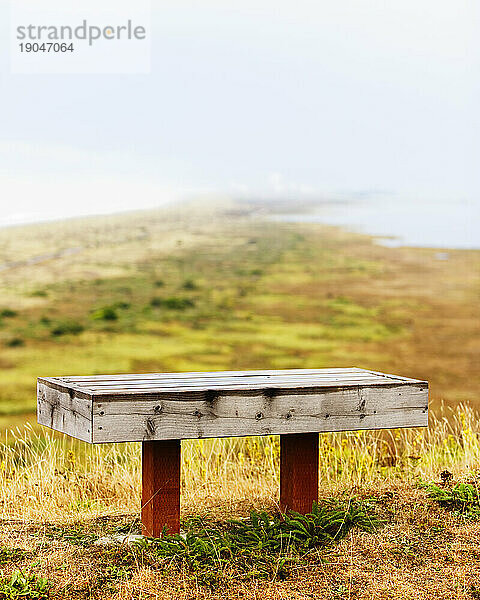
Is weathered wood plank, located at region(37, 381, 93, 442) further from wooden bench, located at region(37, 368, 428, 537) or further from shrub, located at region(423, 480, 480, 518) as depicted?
shrub, located at region(423, 480, 480, 518)

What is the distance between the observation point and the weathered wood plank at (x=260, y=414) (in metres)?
3.77

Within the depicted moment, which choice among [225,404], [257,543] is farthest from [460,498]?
[225,404]

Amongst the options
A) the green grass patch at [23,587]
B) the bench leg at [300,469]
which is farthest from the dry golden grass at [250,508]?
the bench leg at [300,469]

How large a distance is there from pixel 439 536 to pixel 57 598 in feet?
7.28

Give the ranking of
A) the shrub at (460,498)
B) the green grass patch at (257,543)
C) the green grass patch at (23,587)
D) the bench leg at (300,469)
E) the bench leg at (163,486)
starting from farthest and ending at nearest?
1. the shrub at (460,498)
2. the bench leg at (300,469)
3. the bench leg at (163,486)
4. the green grass patch at (257,543)
5. the green grass patch at (23,587)

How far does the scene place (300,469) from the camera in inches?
177

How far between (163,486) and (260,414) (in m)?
0.69

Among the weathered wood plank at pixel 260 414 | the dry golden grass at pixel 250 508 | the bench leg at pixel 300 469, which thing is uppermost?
the weathered wood plank at pixel 260 414

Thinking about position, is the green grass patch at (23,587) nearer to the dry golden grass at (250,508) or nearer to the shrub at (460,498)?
the dry golden grass at (250,508)

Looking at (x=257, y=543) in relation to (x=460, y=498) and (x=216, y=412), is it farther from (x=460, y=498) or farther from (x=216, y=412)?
(x=460, y=498)

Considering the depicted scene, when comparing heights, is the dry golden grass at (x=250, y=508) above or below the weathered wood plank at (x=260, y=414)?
below

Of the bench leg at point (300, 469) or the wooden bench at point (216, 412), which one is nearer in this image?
the wooden bench at point (216, 412)

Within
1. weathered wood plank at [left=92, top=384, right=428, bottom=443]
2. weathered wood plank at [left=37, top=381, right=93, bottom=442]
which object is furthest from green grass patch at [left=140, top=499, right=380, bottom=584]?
weathered wood plank at [left=37, top=381, right=93, bottom=442]

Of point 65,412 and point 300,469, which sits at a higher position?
point 65,412
